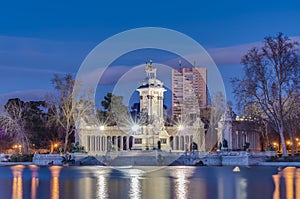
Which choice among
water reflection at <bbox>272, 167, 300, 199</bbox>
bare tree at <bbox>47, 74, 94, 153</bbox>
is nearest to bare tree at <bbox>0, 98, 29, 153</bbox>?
bare tree at <bbox>47, 74, 94, 153</bbox>

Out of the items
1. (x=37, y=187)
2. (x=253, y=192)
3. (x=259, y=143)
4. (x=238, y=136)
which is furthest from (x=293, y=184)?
(x=259, y=143)

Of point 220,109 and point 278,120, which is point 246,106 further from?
point 220,109

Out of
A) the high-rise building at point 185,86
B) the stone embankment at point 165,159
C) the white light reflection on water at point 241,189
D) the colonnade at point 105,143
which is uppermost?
the high-rise building at point 185,86

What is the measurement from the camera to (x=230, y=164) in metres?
64.3

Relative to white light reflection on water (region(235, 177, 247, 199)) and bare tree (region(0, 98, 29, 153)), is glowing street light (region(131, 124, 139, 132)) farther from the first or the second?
white light reflection on water (region(235, 177, 247, 199))

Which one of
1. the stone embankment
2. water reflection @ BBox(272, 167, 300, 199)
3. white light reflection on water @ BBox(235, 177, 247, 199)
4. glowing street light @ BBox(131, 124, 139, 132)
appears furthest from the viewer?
glowing street light @ BBox(131, 124, 139, 132)

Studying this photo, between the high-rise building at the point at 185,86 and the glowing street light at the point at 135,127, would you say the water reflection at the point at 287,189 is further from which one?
the high-rise building at the point at 185,86

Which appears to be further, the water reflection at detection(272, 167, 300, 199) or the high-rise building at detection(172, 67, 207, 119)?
the high-rise building at detection(172, 67, 207, 119)

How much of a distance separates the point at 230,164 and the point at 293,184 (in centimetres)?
2986

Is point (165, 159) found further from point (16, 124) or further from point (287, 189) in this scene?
point (287, 189)

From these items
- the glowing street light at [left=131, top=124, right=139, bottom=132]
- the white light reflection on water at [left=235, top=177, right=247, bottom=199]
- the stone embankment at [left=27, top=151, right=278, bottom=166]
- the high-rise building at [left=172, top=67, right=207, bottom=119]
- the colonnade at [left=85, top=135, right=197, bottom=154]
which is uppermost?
the high-rise building at [left=172, top=67, right=207, bottom=119]

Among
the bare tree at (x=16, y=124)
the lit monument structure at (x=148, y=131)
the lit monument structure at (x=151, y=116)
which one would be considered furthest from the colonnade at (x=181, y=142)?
the bare tree at (x=16, y=124)

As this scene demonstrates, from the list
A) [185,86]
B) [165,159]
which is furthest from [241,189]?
[185,86]

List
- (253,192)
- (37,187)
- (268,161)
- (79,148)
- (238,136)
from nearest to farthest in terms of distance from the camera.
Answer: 1. (253,192)
2. (37,187)
3. (268,161)
4. (79,148)
5. (238,136)
